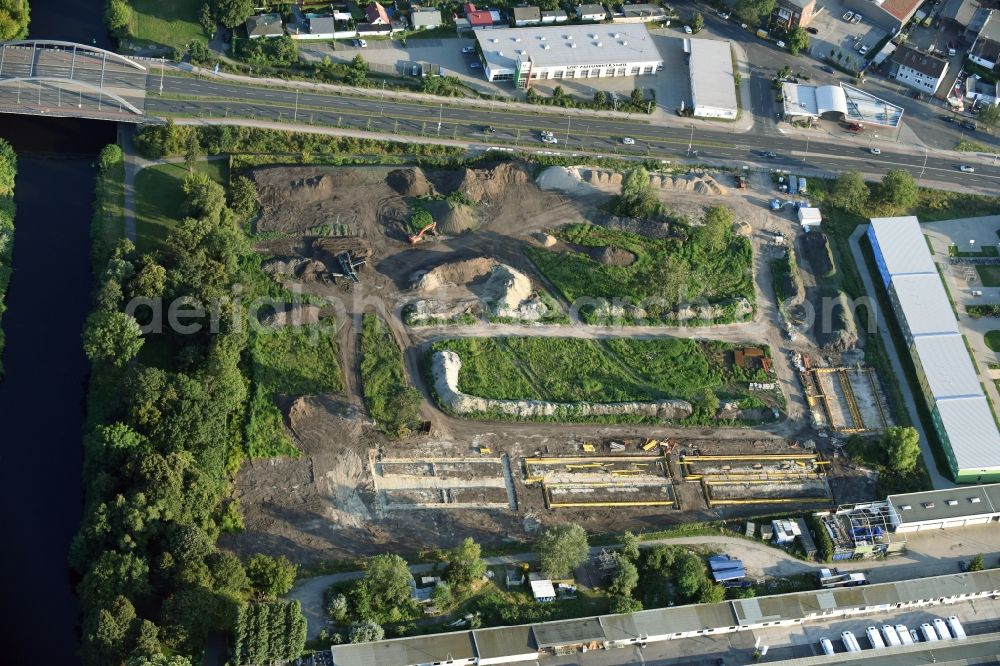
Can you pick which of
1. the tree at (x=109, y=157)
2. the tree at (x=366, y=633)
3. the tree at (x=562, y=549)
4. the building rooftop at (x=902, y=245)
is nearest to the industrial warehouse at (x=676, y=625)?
the tree at (x=366, y=633)

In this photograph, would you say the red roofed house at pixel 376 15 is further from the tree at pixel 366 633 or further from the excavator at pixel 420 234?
the tree at pixel 366 633

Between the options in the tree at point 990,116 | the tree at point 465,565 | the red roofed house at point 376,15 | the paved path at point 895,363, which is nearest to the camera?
the tree at point 465,565

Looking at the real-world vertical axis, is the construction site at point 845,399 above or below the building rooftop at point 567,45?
below

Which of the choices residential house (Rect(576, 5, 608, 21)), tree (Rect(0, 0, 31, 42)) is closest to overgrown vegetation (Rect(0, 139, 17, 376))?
tree (Rect(0, 0, 31, 42))

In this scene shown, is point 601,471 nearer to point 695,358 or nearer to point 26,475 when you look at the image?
point 695,358

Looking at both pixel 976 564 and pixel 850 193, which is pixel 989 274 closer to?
pixel 850 193

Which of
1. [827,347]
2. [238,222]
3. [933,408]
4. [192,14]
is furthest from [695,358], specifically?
[192,14]
